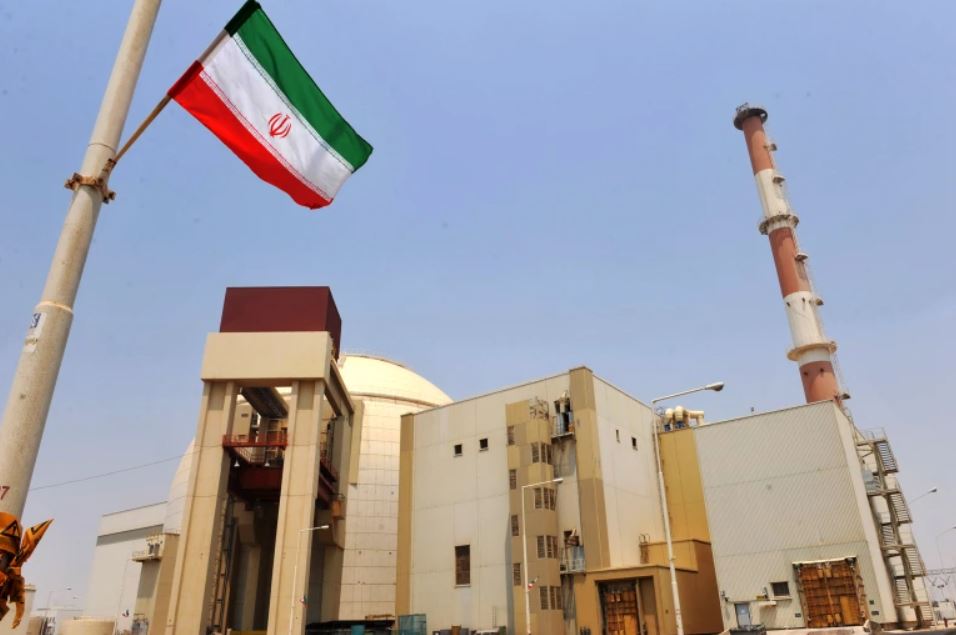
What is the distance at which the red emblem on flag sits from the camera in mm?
10453

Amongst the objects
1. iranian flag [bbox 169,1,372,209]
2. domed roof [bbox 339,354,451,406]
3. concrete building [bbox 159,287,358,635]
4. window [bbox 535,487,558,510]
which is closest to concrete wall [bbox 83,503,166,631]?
concrete building [bbox 159,287,358,635]

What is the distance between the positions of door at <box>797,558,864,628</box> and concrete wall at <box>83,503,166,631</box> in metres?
81.4

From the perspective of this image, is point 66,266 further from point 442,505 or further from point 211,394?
point 442,505

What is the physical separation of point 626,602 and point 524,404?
A: 611 inches

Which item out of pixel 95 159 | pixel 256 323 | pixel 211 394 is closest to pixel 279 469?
pixel 211 394

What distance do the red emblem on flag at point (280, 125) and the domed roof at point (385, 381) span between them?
189 ft

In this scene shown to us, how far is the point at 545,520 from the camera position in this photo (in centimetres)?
4797

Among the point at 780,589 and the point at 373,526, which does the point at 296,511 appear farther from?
the point at 780,589

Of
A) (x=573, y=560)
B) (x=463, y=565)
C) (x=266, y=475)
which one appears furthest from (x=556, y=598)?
(x=266, y=475)

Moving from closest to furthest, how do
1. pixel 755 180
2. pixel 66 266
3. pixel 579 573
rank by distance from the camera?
pixel 66 266 → pixel 579 573 → pixel 755 180

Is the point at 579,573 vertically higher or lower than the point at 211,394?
lower

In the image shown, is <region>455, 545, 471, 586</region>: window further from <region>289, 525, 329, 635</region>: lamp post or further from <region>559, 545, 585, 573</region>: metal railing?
<region>289, 525, 329, 635</region>: lamp post

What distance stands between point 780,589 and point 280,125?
46.5 meters

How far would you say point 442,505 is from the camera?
55125mm
